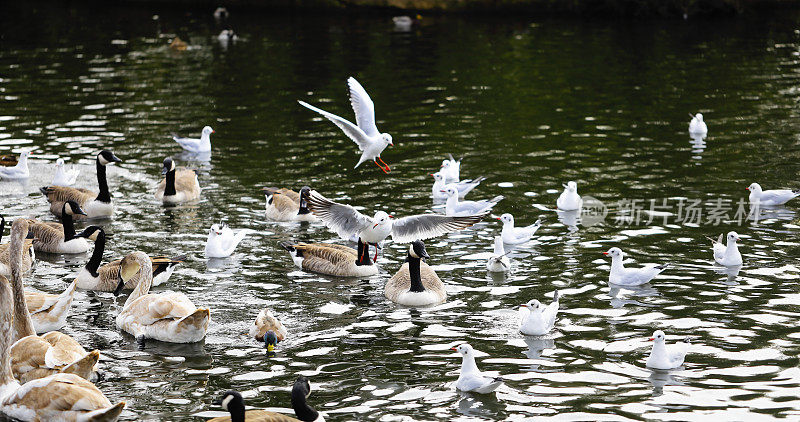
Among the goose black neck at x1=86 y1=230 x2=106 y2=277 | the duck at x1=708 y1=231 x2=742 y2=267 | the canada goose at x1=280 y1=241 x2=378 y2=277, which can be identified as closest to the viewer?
the goose black neck at x1=86 y1=230 x2=106 y2=277

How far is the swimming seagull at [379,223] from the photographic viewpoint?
15445 millimetres

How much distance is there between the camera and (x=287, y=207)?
18.4m

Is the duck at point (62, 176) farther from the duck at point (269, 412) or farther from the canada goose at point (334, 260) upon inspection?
the duck at point (269, 412)

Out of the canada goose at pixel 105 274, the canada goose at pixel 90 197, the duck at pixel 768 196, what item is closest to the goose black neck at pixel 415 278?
Answer: the canada goose at pixel 105 274

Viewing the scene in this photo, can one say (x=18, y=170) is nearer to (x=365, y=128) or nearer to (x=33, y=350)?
(x=365, y=128)

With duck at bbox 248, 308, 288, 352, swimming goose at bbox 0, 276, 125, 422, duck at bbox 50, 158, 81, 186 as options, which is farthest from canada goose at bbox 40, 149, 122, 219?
swimming goose at bbox 0, 276, 125, 422

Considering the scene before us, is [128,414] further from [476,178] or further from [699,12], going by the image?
[699,12]

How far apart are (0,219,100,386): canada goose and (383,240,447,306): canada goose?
4.56 metres

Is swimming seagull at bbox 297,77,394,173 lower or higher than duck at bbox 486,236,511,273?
higher

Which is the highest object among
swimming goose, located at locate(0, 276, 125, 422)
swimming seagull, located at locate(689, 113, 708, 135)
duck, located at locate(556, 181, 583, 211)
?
swimming seagull, located at locate(689, 113, 708, 135)

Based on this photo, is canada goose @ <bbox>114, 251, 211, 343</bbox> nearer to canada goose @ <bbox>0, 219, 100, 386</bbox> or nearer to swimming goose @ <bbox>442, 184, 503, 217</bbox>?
canada goose @ <bbox>0, 219, 100, 386</bbox>

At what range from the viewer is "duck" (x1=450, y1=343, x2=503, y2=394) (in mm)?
10930

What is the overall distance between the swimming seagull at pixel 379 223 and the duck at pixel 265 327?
3226 mm

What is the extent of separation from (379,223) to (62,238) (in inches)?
221
